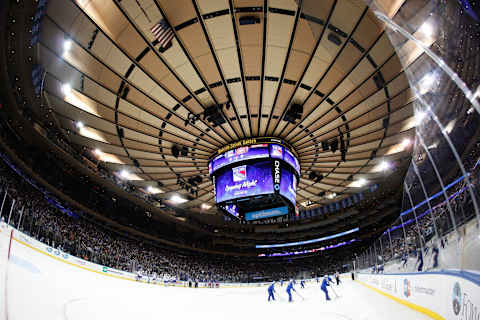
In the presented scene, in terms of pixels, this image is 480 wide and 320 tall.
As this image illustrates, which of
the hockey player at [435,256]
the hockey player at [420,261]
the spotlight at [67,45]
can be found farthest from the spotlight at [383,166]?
the spotlight at [67,45]

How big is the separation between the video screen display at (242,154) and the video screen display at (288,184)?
5.28 feet

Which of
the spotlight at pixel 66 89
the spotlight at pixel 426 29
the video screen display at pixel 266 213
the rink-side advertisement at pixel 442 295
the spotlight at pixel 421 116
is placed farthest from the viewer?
the video screen display at pixel 266 213

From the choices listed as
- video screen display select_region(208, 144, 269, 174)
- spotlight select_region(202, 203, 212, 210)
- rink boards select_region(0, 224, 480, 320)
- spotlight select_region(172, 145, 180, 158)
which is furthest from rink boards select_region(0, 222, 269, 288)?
video screen display select_region(208, 144, 269, 174)

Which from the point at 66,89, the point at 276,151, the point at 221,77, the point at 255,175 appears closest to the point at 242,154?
the point at 255,175

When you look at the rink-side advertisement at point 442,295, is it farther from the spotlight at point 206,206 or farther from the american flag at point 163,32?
the spotlight at point 206,206

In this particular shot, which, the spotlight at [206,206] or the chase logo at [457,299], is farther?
the spotlight at [206,206]

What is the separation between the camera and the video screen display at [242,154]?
14344 mm

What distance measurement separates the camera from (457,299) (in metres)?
3.75

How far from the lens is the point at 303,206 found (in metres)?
28.4

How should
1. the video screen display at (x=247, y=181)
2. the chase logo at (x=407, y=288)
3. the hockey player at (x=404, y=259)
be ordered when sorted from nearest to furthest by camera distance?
the chase logo at (x=407, y=288), the hockey player at (x=404, y=259), the video screen display at (x=247, y=181)

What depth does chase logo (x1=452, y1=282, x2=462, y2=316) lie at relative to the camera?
363 cm

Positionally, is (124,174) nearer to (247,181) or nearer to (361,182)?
(247,181)

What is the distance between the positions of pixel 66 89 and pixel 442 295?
14304mm

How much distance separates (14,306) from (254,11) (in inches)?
346
